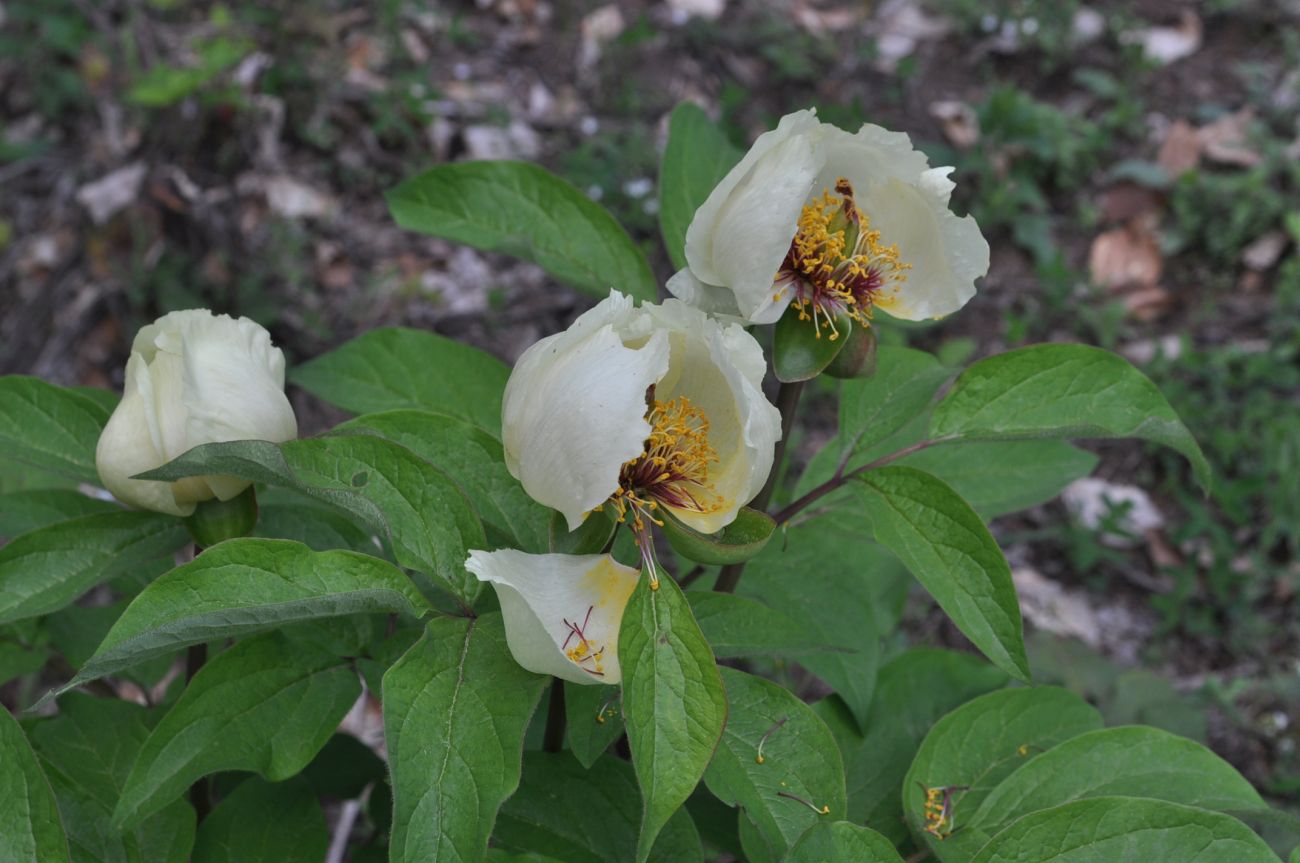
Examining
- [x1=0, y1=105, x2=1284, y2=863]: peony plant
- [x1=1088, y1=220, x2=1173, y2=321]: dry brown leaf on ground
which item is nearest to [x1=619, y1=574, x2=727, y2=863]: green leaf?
[x1=0, y1=105, x2=1284, y2=863]: peony plant

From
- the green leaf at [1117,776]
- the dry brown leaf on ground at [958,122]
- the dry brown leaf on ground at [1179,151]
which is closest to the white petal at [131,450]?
the green leaf at [1117,776]

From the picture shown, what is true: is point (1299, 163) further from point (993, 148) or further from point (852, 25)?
point (852, 25)

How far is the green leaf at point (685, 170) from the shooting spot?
1.64 meters

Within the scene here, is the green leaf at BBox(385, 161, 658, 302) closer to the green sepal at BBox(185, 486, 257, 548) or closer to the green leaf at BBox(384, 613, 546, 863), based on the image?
the green sepal at BBox(185, 486, 257, 548)

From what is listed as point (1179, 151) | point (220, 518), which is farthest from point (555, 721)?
point (1179, 151)

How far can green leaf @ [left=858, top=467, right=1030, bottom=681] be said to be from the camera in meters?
1.28

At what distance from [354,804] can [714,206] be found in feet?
5.77

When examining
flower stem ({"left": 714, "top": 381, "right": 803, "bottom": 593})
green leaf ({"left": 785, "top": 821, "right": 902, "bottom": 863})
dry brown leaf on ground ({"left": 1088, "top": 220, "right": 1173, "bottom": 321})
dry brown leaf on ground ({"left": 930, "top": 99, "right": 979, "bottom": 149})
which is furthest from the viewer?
dry brown leaf on ground ({"left": 930, "top": 99, "right": 979, "bottom": 149})

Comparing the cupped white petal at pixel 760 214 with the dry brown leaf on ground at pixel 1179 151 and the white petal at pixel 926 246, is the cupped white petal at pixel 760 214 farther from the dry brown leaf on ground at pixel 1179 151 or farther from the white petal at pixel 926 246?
the dry brown leaf on ground at pixel 1179 151

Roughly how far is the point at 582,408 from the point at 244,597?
1.26ft

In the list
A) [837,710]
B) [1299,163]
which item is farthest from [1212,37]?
[837,710]

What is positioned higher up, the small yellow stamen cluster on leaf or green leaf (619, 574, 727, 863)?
the small yellow stamen cluster on leaf

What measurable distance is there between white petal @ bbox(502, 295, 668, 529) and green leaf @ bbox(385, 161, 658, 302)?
464mm

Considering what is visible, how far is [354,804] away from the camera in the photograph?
2539mm
